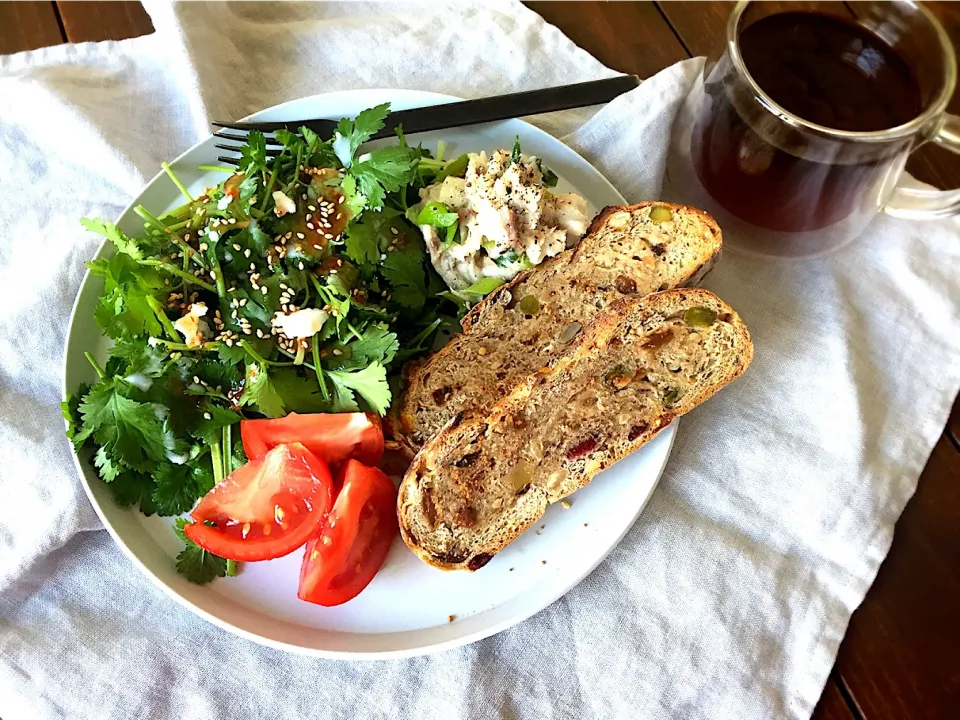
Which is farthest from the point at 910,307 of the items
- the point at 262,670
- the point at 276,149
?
the point at 262,670

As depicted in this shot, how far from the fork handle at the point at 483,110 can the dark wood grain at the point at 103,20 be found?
861 mm

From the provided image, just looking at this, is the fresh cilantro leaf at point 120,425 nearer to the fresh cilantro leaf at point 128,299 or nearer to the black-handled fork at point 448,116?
the fresh cilantro leaf at point 128,299

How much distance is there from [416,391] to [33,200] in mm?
1051

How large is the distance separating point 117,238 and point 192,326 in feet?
0.92

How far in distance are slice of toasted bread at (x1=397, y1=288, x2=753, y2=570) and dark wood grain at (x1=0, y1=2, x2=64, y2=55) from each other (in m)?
1.55

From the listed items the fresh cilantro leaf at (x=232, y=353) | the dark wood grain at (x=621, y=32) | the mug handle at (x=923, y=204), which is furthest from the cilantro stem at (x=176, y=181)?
the mug handle at (x=923, y=204)

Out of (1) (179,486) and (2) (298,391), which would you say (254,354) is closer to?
(2) (298,391)

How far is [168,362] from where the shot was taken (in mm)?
1502

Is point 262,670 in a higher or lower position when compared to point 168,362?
lower

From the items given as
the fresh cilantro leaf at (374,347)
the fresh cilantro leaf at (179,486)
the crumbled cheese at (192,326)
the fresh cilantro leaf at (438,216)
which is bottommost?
the fresh cilantro leaf at (179,486)

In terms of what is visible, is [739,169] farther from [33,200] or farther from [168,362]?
[33,200]

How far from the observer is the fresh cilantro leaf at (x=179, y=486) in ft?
4.90

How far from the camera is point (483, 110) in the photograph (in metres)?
1.78

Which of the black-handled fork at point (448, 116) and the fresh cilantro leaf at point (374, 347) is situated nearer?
the fresh cilantro leaf at point (374, 347)
